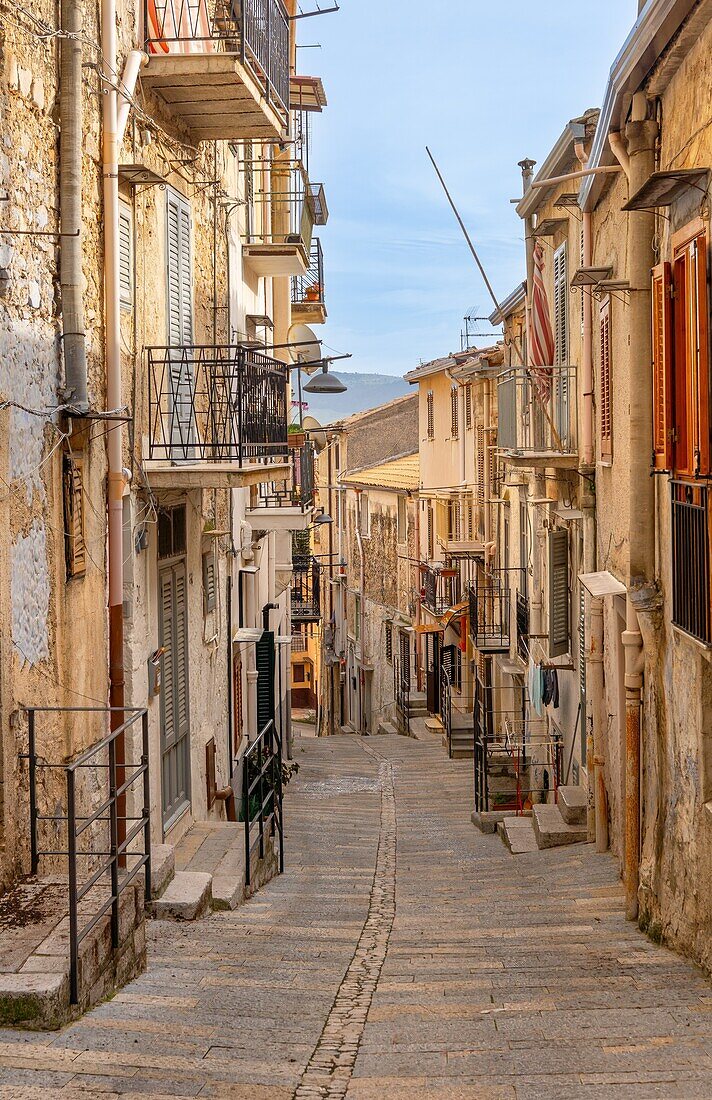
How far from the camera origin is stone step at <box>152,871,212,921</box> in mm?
9250

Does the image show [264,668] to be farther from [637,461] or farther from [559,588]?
[637,461]

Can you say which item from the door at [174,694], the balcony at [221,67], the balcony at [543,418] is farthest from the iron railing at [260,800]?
the balcony at [221,67]

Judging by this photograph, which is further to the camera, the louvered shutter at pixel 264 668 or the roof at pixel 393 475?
the roof at pixel 393 475

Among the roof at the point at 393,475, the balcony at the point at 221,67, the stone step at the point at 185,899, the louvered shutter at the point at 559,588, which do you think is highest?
the balcony at the point at 221,67

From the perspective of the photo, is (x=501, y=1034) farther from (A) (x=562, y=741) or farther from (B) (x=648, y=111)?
(A) (x=562, y=741)

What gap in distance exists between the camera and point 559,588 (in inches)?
648

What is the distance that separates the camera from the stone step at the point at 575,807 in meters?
14.3

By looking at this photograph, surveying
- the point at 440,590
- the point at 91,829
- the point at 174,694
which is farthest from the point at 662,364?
the point at 440,590

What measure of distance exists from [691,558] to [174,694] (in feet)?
21.7

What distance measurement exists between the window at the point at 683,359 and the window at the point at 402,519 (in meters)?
29.7

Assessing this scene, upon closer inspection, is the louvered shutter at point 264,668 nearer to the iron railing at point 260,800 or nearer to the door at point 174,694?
the iron railing at point 260,800

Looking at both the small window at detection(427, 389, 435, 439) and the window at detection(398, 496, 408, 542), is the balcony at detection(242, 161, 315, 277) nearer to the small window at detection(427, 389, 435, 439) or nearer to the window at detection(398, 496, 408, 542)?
the small window at detection(427, 389, 435, 439)

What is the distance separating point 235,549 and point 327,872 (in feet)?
17.1

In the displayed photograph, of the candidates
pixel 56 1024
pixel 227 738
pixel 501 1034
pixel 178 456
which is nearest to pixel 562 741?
pixel 227 738
